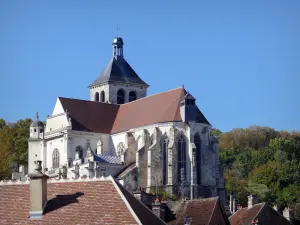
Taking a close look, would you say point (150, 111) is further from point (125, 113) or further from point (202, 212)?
point (202, 212)

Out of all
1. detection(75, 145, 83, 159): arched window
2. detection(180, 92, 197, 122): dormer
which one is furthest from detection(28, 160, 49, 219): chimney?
detection(75, 145, 83, 159): arched window

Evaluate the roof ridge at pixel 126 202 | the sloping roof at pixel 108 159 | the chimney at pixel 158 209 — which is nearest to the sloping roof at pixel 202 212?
Result: the chimney at pixel 158 209

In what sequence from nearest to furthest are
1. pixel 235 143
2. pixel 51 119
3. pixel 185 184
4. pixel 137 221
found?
1. pixel 137 221
2. pixel 185 184
3. pixel 51 119
4. pixel 235 143

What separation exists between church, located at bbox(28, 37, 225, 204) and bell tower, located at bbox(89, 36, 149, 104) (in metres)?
4.50

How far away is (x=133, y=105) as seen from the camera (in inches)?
4097

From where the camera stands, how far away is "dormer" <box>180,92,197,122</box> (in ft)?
306

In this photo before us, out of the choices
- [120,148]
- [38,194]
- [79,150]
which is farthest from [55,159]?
[38,194]

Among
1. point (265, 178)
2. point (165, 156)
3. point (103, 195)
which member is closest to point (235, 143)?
point (265, 178)

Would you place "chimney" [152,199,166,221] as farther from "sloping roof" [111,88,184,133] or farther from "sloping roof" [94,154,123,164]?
"sloping roof" [111,88,184,133]

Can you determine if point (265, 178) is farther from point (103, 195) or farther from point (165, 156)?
point (103, 195)

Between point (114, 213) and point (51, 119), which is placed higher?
point (51, 119)

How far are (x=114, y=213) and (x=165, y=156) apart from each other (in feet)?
210

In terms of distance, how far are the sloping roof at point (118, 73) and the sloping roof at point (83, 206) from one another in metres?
81.2

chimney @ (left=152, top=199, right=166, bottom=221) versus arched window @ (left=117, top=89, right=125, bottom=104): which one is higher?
arched window @ (left=117, top=89, right=125, bottom=104)
